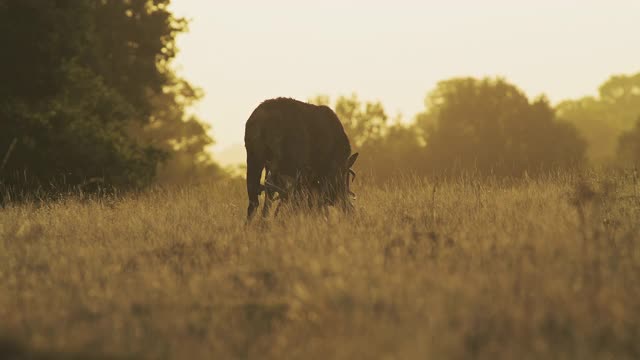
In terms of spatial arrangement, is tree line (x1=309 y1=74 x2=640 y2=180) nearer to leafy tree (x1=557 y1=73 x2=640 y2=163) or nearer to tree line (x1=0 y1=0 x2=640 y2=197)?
tree line (x1=0 y1=0 x2=640 y2=197)

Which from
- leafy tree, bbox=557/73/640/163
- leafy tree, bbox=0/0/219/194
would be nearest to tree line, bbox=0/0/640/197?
leafy tree, bbox=0/0/219/194

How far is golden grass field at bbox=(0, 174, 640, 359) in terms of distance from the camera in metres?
3.73

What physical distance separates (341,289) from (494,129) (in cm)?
5300

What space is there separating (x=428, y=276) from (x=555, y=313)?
3.11ft

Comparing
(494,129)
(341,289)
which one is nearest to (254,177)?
A: (341,289)

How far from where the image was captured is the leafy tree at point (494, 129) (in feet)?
172

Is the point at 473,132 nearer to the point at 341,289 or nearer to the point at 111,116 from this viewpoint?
the point at 111,116

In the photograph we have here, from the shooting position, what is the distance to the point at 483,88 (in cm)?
6166

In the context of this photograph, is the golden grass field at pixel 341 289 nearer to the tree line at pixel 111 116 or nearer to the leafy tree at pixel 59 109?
the tree line at pixel 111 116

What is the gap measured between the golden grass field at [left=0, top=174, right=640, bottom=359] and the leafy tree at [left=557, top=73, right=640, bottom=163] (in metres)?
70.6

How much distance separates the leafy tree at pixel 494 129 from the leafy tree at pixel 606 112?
17.7 m

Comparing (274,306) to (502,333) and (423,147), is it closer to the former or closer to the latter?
(502,333)

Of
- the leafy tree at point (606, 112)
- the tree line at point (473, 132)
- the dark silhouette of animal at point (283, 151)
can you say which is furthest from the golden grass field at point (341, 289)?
the leafy tree at point (606, 112)

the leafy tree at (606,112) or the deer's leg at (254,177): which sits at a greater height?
the leafy tree at (606,112)
